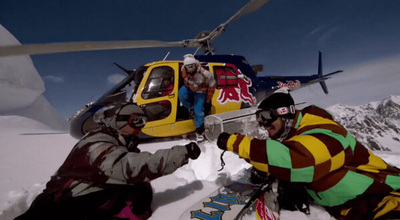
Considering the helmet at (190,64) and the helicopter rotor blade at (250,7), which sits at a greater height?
the helicopter rotor blade at (250,7)

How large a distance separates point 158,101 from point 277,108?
9.38 ft

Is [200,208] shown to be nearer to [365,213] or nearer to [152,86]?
[365,213]

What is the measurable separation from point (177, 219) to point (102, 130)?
3.51 ft

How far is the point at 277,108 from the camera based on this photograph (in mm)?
1508

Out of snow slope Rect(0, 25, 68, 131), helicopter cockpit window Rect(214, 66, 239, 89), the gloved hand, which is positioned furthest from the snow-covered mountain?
snow slope Rect(0, 25, 68, 131)

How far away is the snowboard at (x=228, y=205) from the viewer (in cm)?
146

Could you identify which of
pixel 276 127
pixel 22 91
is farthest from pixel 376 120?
pixel 22 91

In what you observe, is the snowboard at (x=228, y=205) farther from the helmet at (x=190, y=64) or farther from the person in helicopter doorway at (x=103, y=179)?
the helmet at (x=190, y=64)

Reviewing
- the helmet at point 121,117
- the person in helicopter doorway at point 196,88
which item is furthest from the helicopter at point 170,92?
the helmet at point 121,117

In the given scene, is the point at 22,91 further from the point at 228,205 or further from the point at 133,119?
the point at 228,205

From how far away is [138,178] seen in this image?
1258 millimetres

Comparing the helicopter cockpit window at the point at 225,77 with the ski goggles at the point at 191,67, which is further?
the helicopter cockpit window at the point at 225,77

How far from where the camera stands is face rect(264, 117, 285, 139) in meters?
1.54

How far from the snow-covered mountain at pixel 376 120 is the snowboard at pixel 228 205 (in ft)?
448
